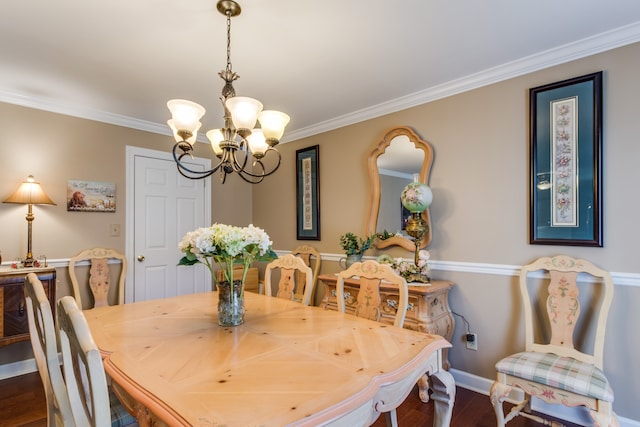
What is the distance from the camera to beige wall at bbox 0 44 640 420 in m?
2.03

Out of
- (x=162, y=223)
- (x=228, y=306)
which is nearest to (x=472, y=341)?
(x=228, y=306)

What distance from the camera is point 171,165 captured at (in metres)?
3.85

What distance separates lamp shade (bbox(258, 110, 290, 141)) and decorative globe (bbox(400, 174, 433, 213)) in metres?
1.25

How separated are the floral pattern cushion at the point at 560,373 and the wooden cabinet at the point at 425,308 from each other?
0.55m

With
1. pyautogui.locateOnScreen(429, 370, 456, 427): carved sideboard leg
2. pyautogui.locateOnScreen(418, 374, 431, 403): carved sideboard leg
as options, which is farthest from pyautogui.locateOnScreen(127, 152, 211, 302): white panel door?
pyautogui.locateOnScreen(429, 370, 456, 427): carved sideboard leg

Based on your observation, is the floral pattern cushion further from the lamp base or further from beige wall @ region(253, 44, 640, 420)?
the lamp base

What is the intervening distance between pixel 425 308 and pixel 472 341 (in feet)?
1.81

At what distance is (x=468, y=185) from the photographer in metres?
2.66

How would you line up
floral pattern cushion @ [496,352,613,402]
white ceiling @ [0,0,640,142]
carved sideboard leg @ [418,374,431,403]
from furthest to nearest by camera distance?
carved sideboard leg @ [418,374,431,403] → white ceiling @ [0,0,640,142] → floral pattern cushion @ [496,352,613,402]

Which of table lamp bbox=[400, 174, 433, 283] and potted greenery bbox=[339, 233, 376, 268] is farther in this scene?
potted greenery bbox=[339, 233, 376, 268]

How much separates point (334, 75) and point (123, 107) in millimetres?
2081

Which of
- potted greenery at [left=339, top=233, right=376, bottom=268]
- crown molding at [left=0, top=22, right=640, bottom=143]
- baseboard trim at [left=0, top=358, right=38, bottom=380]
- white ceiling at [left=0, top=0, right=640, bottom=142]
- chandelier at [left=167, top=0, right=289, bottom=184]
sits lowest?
baseboard trim at [left=0, top=358, right=38, bottom=380]

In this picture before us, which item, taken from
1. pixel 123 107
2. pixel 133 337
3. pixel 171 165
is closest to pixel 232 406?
pixel 133 337

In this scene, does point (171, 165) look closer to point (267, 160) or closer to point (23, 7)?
point (267, 160)
